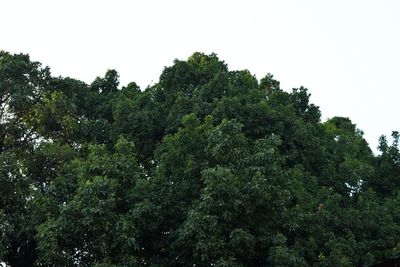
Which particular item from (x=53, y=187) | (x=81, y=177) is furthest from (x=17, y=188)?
(x=81, y=177)

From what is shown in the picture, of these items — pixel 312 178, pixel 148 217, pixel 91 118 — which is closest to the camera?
pixel 148 217

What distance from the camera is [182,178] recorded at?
14.2m

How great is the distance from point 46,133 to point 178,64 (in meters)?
5.33

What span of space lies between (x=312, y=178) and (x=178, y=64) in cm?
640

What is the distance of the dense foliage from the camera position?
12406 millimetres

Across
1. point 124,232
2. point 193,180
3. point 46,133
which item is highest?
point 46,133

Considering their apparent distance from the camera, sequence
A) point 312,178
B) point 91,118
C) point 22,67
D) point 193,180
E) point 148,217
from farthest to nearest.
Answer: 1. point 91,118
2. point 22,67
3. point 312,178
4. point 193,180
5. point 148,217

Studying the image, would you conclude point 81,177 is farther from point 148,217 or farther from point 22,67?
point 22,67

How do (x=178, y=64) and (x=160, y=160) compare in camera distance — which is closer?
(x=160, y=160)

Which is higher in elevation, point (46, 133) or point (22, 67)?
point (22, 67)

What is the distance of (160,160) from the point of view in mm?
15008

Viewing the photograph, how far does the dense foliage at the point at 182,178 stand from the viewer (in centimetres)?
1241

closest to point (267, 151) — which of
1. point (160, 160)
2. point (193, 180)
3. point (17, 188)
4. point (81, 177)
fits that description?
point (193, 180)

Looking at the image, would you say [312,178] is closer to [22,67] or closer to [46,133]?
[46,133]
